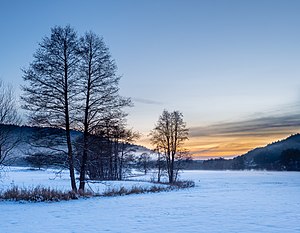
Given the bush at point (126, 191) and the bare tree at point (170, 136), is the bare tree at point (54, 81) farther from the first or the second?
the bare tree at point (170, 136)

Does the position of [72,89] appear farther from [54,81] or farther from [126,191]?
[126,191]

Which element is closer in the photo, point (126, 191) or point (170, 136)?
point (126, 191)

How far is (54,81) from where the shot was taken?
21.5m

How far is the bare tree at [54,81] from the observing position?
69.4ft

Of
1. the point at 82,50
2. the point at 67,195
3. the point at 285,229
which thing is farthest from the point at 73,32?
the point at 285,229

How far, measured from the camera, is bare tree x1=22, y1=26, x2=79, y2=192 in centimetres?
2114

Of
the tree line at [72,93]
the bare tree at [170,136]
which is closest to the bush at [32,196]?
the tree line at [72,93]

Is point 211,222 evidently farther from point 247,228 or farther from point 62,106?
point 62,106

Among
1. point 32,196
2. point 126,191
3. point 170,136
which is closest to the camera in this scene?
point 32,196

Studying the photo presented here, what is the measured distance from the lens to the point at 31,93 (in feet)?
69.4

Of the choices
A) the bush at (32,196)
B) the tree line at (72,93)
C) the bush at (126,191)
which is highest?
the tree line at (72,93)

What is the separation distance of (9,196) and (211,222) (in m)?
13.1

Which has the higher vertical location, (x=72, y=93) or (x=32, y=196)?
(x=72, y=93)

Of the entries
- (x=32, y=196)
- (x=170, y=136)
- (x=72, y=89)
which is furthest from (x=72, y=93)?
(x=170, y=136)
